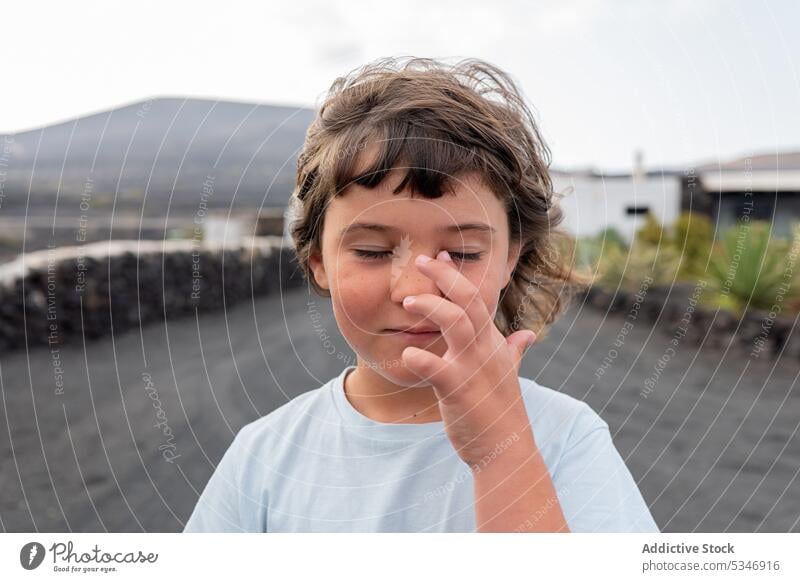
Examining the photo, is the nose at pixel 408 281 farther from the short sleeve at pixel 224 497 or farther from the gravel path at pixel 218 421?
the gravel path at pixel 218 421

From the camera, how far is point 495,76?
67 centimetres

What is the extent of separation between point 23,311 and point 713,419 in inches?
62.6

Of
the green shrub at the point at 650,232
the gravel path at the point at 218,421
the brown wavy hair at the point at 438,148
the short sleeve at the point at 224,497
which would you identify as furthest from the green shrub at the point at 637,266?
the short sleeve at the point at 224,497

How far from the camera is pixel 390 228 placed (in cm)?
55

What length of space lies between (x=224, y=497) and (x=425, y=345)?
0.22 m

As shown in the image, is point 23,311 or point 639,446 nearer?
point 639,446

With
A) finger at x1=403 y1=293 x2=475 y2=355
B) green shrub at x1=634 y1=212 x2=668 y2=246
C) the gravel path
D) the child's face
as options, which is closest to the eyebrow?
the child's face

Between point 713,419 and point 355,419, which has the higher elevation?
point 355,419

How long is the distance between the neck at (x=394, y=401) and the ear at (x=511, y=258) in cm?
10

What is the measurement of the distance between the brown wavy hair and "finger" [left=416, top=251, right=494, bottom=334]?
0.10m

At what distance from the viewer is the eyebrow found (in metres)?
0.55

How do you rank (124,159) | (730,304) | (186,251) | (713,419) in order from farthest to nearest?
(730,304), (186,251), (713,419), (124,159)
